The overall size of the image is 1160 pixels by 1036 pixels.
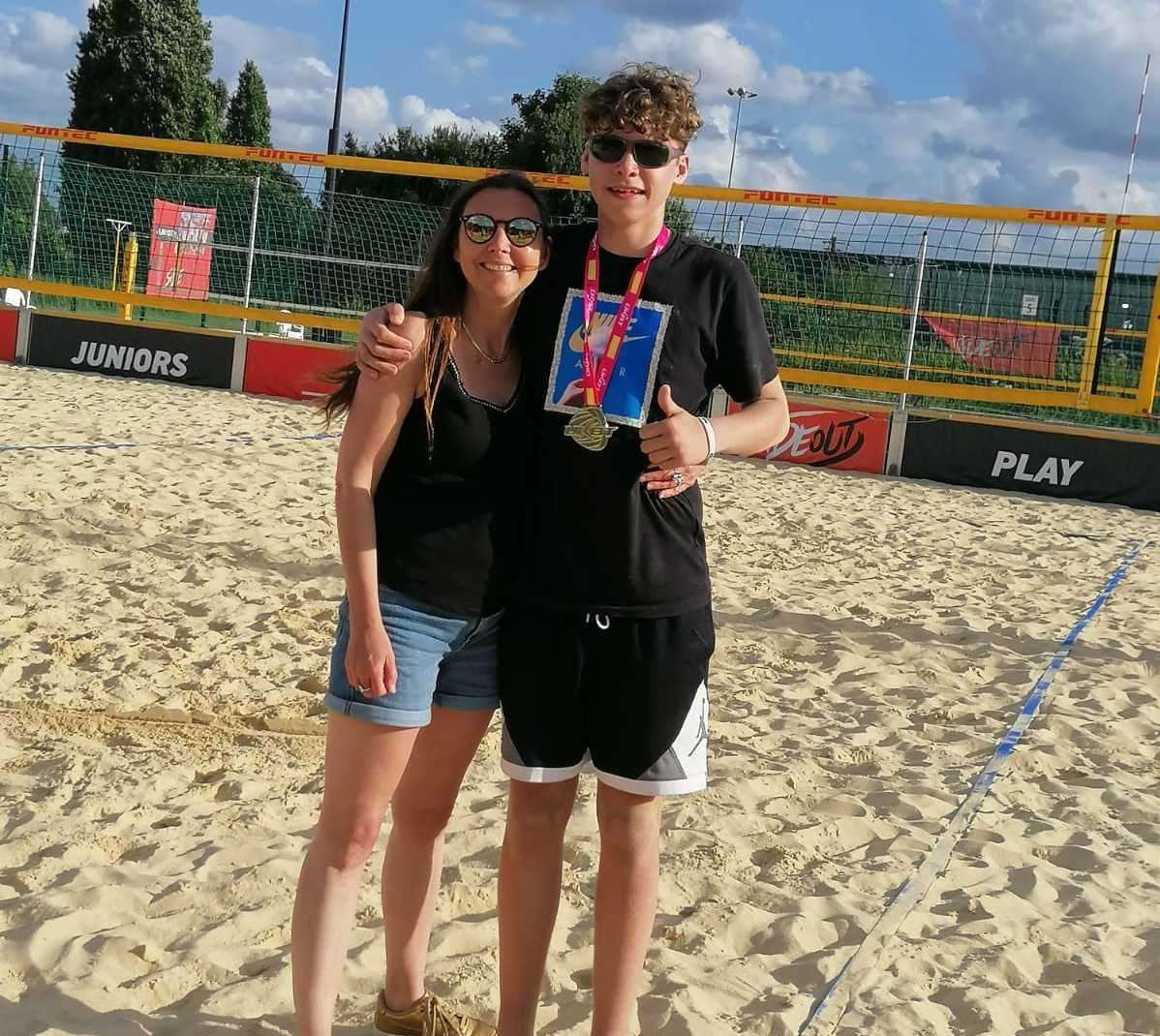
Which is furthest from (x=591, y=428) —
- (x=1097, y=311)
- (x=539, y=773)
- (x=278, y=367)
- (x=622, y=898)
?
(x=278, y=367)

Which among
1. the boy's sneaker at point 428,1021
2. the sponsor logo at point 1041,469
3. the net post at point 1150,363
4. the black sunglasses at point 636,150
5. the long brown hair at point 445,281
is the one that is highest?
the net post at point 1150,363

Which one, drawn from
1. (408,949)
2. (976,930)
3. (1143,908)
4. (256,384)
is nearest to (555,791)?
(408,949)

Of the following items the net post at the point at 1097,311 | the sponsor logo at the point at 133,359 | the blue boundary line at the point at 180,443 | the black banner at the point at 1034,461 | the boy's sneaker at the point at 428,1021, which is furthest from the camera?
the sponsor logo at the point at 133,359

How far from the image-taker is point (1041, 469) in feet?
33.3

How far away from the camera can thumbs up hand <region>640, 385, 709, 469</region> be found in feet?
5.86

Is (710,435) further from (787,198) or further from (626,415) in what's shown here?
(787,198)

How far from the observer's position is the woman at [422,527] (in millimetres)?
1856

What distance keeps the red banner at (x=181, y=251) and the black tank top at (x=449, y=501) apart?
453 inches

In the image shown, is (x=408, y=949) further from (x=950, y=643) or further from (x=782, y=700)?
(x=950, y=643)

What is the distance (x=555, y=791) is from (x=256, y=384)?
1083 cm

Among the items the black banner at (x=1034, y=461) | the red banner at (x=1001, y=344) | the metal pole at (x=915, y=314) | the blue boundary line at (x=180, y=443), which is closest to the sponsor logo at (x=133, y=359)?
the blue boundary line at (x=180, y=443)

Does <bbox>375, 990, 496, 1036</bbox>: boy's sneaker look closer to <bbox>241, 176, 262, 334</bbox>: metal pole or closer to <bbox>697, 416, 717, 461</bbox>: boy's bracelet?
<bbox>697, 416, 717, 461</bbox>: boy's bracelet

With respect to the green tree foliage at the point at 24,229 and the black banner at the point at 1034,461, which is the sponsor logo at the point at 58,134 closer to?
the green tree foliage at the point at 24,229

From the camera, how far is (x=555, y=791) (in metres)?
1.99
